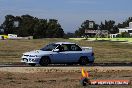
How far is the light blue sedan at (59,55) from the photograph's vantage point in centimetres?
3045

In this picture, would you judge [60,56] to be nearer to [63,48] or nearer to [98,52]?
[63,48]

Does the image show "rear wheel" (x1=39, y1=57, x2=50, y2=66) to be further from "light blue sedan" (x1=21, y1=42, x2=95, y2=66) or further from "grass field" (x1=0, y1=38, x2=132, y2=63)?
"grass field" (x1=0, y1=38, x2=132, y2=63)

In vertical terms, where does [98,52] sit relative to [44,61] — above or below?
below

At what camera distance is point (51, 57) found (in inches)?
1210

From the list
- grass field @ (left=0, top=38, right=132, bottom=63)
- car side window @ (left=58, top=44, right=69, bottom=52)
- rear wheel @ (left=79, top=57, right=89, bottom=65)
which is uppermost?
car side window @ (left=58, top=44, right=69, bottom=52)

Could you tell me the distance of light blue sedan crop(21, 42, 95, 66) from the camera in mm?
30453

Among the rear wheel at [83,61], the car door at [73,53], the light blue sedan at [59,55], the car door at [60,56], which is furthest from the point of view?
the rear wheel at [83,61]

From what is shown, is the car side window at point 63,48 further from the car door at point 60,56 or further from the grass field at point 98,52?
the grass field at point 98,52

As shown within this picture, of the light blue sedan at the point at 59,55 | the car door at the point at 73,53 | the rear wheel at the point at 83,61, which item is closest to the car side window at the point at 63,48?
the light blue sedan at the point at 59,55

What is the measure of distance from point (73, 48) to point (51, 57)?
1.99 metres

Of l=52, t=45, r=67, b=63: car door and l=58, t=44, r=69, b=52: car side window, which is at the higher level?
l=58, t=44, r=69, b=52: car side window

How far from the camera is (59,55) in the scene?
31.2m

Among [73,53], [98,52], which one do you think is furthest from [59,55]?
[98,52]

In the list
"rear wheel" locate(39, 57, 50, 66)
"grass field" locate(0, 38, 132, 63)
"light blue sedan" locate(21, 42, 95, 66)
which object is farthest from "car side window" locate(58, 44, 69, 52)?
"grass field" locate(0, 38, 132, 63)
